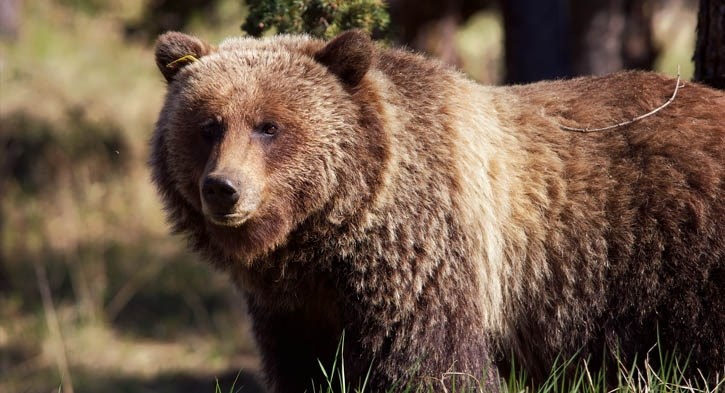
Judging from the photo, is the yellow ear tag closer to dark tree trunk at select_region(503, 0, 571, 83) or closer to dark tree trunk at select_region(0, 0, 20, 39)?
dark tree trunk at select_region(503, 0, 571, 83)

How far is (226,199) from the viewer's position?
4.36m

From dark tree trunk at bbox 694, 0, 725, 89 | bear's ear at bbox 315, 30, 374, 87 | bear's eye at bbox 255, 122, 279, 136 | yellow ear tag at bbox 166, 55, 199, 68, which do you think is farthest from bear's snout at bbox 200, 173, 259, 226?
dark tree trunk at bbox 694, 0, 725, 89

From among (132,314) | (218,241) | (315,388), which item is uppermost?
(218,241)

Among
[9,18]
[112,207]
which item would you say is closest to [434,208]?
[112,207]

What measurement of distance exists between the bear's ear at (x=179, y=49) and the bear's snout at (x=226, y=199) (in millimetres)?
920

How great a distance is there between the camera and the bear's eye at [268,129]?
4668 mm

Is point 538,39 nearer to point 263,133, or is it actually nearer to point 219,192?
point 263,133

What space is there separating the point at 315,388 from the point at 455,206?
119 centimetres

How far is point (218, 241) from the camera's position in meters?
4.80

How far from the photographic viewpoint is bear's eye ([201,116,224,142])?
465 centimetres

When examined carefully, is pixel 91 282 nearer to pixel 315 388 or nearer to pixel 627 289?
pixel 315 388

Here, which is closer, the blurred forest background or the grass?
the grass

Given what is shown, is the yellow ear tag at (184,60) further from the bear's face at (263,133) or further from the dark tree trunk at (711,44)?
the dark tree trunk at (711,44)

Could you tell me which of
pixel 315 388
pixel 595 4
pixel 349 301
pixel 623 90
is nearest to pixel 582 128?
pixel 623 90
